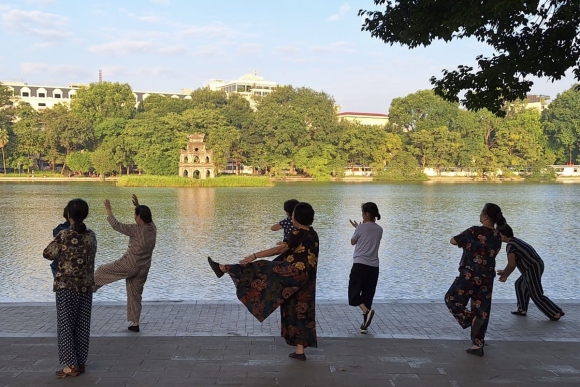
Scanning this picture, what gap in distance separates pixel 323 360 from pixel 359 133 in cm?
6216

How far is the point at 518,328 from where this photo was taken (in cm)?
669

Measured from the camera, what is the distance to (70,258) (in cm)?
492

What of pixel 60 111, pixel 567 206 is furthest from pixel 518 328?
pixel 60 111

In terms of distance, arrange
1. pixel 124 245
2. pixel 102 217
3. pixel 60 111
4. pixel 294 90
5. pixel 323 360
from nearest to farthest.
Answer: pixel 323 360 < pixel 124 245 < pixel 102 217 < pixel 60 111 < pixel 294 90

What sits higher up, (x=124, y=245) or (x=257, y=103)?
(x=257, y=103)

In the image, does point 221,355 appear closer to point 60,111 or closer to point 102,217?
point 102,217

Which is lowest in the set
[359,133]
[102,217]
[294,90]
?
[102,217]

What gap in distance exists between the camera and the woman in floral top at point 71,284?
4879mm

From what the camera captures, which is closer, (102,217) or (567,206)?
(102,217)

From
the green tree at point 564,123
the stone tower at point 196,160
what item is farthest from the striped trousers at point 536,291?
the green tree at point 564,123

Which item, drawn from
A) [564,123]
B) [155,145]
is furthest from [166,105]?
[564,123]

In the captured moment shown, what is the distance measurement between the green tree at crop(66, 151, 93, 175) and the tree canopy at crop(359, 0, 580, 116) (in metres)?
58.6

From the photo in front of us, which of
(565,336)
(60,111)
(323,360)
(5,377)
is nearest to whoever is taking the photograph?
(5,377)

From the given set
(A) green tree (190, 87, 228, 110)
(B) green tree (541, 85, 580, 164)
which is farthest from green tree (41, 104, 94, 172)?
(B) green tree (541, 85, 580, 164)
